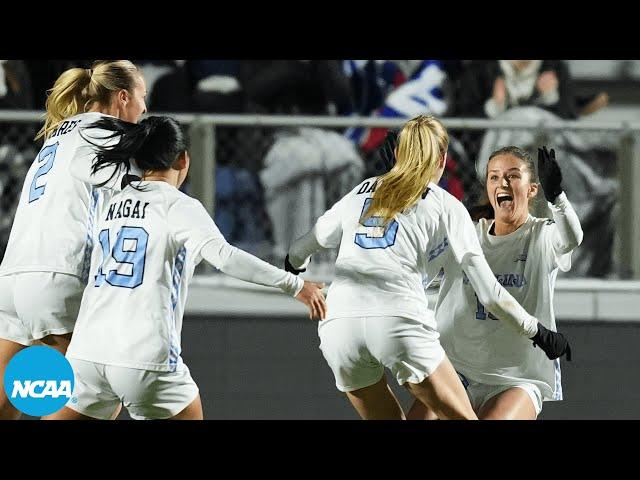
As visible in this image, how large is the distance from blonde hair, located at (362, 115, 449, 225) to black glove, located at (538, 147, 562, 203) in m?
0.51

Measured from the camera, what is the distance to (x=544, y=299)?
16.1 ft

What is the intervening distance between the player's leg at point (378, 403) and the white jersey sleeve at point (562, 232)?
878mm

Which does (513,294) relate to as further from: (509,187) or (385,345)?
(385,345)

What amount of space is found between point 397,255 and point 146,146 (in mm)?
966

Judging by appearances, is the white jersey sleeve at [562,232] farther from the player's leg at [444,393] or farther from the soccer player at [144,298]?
the soccer player at [144,298]

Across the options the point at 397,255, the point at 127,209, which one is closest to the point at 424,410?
the point at 397,255

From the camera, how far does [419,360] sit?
14.3ft

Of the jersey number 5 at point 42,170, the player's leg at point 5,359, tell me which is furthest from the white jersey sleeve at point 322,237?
the player's leg at point 5,359

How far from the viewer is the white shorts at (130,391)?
13.4 ft

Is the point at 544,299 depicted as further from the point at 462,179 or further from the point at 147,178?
the point at 462,179

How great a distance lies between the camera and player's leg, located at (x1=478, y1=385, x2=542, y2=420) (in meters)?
4.71

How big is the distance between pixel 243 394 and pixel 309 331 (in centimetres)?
49

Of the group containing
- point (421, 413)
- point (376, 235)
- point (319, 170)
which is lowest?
point (421, 413)

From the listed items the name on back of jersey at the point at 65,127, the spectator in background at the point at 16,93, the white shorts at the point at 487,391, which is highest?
the spectator in background at the point at 16,93
